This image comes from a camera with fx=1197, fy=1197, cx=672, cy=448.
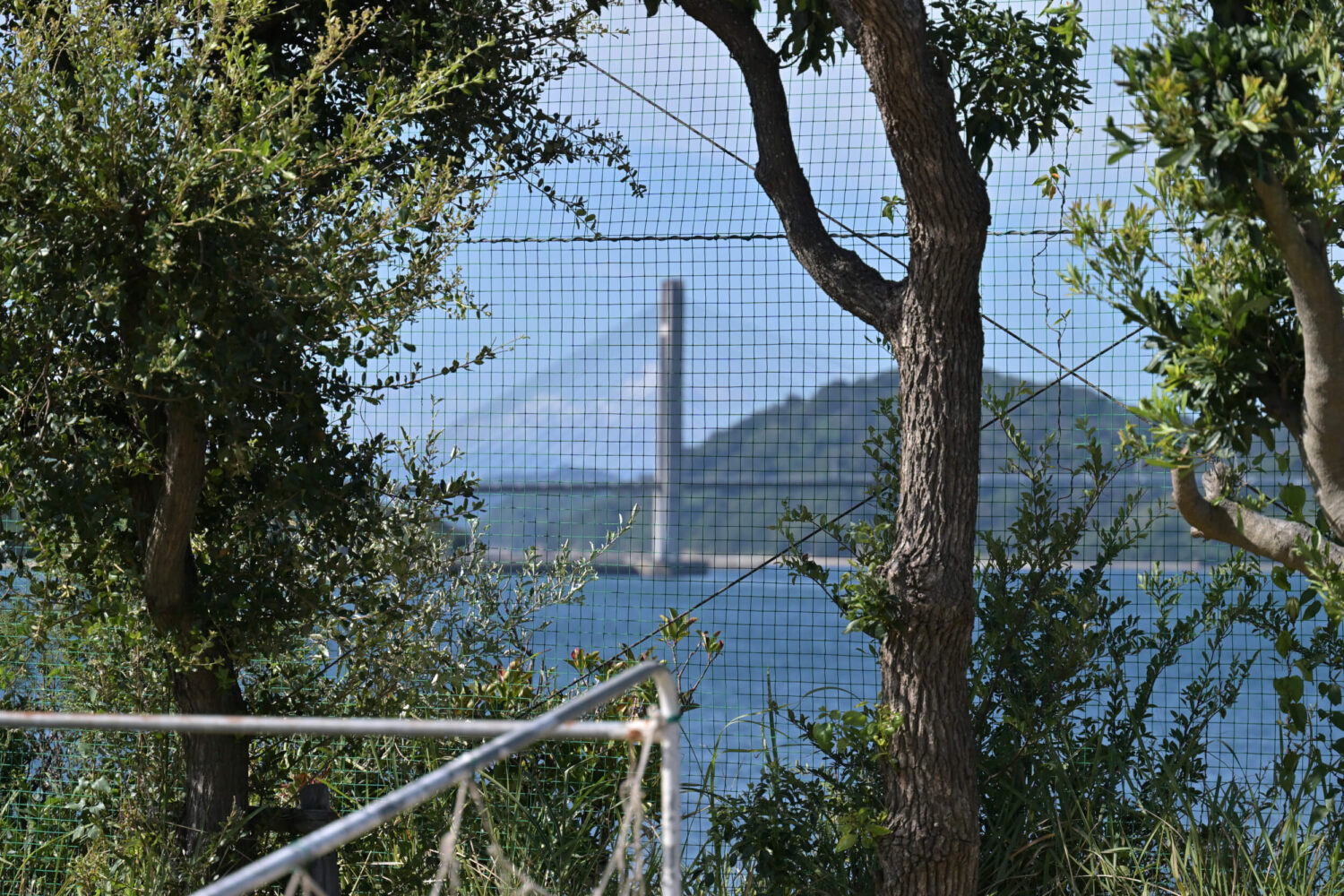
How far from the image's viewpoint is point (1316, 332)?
161cm

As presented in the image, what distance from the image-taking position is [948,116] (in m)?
2.71

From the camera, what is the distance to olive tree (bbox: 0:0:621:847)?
2.29 metres

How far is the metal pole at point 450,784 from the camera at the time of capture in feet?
3.11

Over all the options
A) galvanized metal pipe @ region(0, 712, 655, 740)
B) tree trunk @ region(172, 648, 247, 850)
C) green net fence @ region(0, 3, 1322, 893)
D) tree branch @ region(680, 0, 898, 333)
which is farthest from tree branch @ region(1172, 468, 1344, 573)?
tree trunk @ region(172, 648, 247, 850)

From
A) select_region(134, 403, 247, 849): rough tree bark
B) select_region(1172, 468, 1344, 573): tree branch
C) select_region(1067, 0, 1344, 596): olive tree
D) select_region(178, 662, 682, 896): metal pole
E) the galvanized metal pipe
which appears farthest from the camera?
select_region(134, 403, 247, 849): rough tree bark

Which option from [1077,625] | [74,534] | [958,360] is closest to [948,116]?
[958,360]

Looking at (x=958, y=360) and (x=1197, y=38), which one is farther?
(x=958, y=360)

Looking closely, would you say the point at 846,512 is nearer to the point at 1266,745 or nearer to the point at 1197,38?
the point at 1266,745

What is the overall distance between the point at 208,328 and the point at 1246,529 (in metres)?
1.89

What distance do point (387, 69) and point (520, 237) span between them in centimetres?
104

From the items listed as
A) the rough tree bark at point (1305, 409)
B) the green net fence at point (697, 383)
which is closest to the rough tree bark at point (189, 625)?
the green net fence at point (697, 383)

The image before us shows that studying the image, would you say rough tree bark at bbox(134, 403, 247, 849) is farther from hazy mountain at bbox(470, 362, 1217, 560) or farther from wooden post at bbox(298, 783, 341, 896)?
hazy mountain at bbox(470, 362, 1217, 560)

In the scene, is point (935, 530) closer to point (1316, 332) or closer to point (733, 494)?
point (1316, 332)

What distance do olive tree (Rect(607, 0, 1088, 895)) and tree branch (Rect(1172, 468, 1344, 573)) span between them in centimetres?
91
